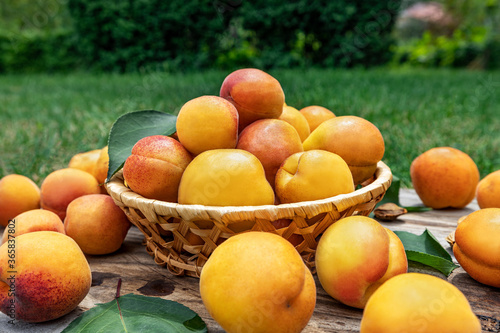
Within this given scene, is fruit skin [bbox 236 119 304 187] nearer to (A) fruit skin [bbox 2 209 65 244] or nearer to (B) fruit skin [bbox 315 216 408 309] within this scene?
(B) fruit skin [bbox 315 216 408 309]

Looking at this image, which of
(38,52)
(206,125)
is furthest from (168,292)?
(38,52)

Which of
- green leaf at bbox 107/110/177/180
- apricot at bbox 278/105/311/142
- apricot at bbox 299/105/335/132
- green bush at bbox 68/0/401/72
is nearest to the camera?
green leaf at bbox 107/110/177/180

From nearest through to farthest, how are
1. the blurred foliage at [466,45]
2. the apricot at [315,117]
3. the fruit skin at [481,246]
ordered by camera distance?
the fruit skin at [481,246]
the apricot at [315,117]
the blurred foliage at [466,45]

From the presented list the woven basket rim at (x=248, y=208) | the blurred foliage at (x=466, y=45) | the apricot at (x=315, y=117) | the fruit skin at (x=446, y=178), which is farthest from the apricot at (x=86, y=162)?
the blurred foliage at (x=466, y=45)

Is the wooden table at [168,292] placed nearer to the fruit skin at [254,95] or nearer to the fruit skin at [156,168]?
the fruit skin at [156,168]

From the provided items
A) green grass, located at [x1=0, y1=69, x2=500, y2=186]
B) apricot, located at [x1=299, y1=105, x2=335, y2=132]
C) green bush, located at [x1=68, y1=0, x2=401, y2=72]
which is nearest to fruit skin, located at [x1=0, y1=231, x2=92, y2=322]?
Answer: apricot, located at [x1=299, y1=105, x2=335, y2=132]

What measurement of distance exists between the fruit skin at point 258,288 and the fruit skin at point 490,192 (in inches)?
34.0

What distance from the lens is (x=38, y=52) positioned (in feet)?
29.3

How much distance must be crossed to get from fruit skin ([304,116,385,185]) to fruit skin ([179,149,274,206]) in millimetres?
279

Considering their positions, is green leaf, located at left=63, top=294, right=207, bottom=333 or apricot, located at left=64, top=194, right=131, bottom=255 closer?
green leaf, located at left=63, top=294, right=207, bottom=333

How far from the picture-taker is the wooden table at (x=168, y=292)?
2.84 ft

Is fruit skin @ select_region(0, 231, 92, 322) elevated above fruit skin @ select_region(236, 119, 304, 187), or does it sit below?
below

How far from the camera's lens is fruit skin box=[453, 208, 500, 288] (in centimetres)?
94

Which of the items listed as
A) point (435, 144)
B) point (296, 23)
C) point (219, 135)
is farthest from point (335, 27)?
point (219, 135)
